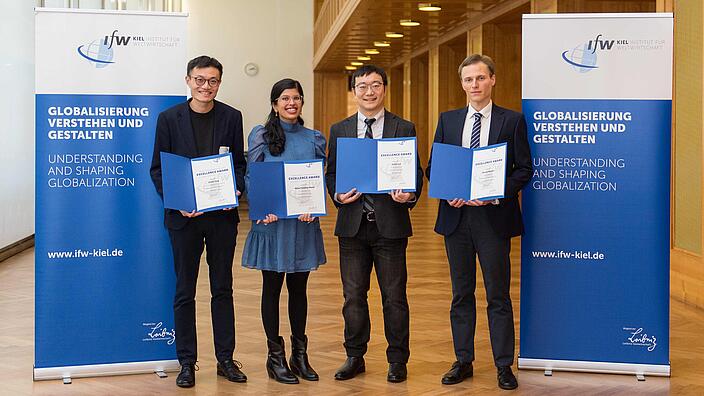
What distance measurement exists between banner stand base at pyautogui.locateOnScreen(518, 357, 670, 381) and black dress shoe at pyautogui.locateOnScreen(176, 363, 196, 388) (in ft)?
6.00

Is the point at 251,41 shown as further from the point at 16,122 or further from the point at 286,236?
the point at 286,236

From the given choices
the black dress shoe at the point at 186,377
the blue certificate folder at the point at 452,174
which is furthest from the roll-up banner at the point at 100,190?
the blue certificate folder at the point at 452,174

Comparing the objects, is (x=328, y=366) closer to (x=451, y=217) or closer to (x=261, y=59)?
(x=451, y=217)

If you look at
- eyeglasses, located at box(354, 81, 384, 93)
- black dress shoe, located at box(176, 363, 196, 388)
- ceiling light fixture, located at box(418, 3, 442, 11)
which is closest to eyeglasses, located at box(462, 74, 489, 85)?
eyeglasses, located at box(354, 81, 384, 93)

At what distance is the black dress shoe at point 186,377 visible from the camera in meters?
4.91

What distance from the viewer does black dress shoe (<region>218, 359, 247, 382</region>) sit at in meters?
5.00

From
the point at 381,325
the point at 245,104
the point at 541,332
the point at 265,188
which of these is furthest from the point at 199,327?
the point at 245,104

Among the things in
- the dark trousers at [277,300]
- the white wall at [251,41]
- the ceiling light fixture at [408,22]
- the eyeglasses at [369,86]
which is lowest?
the dark trousers at [277,300]

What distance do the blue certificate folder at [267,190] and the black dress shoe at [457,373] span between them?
120 centimetres

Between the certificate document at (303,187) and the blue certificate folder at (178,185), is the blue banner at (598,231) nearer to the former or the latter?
the certificate document at (303,187)

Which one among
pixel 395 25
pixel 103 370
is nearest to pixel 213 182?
pixel 103 370

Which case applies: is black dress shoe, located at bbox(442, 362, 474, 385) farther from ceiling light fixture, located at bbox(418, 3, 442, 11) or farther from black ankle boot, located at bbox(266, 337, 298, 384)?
ceiling light fixture, located at bbox(418, 3, 442, 11)

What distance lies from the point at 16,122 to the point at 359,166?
7766 mm

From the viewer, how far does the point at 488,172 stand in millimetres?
4664
